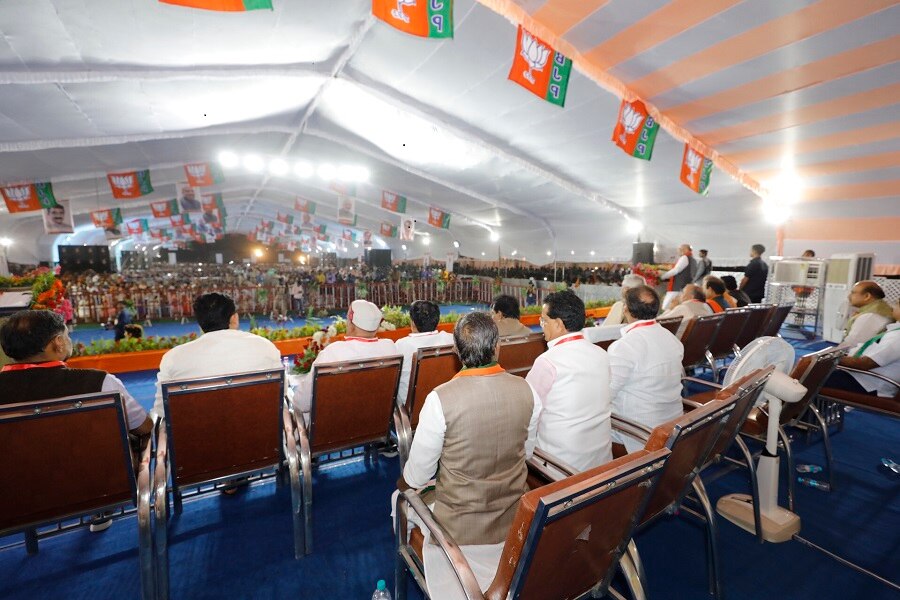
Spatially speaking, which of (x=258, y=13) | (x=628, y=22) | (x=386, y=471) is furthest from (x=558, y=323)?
(x=258, y=13)

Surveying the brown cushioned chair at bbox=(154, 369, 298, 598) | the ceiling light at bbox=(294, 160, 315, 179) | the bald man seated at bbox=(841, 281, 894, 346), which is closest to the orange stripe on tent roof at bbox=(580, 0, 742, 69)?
the bald man seated at bbox=(841, 281, 894, 346)

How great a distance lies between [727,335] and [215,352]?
4.84 metres

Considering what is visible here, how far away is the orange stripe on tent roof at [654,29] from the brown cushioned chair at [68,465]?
6169mm

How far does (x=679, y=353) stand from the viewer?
7.65 feet

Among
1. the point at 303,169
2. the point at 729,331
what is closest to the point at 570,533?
the point at 729,331

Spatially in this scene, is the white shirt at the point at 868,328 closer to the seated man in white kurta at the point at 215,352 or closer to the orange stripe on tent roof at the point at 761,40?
the orange stripe on tent roof at the point at 761,40

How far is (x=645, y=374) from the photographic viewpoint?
2273 mm

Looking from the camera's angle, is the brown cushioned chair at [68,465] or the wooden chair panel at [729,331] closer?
the brown cushioned chair at [68,465]

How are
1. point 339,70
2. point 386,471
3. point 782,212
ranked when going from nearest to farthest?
1. point 386,471
2. point 339,70
3. point 782,212

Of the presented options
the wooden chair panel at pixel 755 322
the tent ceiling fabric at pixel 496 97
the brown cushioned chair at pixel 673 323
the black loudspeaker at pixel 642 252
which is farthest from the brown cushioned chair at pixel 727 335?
the black loudspeaker at pixel 642 252

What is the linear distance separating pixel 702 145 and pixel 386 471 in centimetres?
864

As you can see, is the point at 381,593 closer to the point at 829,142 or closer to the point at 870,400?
the point at 870,400

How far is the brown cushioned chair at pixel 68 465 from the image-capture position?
4.91 feet

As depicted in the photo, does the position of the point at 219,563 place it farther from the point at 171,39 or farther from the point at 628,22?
the point at 628,22
